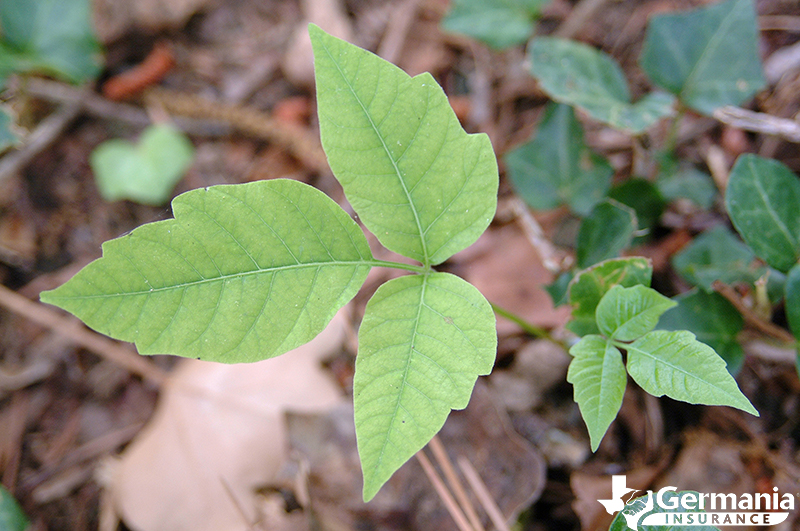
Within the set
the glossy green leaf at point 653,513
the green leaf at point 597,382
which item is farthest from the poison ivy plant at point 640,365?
the glossy green leaf at point 653,513

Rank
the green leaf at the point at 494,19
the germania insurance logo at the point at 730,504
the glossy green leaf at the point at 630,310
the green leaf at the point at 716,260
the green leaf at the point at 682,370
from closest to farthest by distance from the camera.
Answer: the green leaf at the point at 682,370 → the glossy green leaf at the point at 630,310 → the germania insurance logo at the point at 730,504 → the green leaf at the point at 716,260 → the green leaf at the point at 494,19

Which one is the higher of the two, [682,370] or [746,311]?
[682,370]

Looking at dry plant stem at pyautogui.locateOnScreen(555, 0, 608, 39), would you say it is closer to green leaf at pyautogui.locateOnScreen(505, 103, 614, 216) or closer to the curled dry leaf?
green leaf at pyautogui.locateOnScreen(505, 103, 614, 216)

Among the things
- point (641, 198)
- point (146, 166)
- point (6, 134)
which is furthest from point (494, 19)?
point (6, 134)

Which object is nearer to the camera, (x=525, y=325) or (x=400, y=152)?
(x=400, y=152)

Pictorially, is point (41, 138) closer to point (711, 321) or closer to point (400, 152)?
point (400, 152)

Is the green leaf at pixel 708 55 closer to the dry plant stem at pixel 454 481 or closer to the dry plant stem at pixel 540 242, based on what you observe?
the dry plant stem at pixel 540 242
